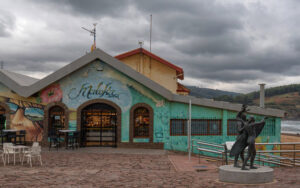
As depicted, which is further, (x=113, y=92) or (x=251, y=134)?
(x=113, y=92)

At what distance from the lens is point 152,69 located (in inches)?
1132

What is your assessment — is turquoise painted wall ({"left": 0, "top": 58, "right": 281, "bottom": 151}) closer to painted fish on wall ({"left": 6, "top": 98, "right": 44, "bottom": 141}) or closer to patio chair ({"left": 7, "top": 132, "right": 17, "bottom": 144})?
painted fish on wall ({"left": 6, "top": 98, "right": 44, "bottom": 141})

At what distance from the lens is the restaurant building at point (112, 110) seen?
20594 mm

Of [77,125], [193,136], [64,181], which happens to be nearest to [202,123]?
[193,136]

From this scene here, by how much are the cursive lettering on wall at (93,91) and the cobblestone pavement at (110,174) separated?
4.27 metres

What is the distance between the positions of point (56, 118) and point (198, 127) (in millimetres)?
8832

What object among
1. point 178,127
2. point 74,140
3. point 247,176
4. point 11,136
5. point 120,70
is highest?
point 120,70

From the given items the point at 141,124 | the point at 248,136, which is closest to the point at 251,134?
the point at 248,136

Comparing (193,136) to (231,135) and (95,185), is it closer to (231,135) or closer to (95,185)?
(231,135)

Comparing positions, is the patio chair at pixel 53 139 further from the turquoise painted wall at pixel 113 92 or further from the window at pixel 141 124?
the window at pixel 141 124

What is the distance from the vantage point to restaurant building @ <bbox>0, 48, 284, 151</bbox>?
20594mm

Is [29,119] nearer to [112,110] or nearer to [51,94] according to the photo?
[51,94]

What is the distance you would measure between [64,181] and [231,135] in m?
12.7

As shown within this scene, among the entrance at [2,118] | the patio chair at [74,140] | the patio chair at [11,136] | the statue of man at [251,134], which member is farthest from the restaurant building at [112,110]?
the statue of man at [251,134]
